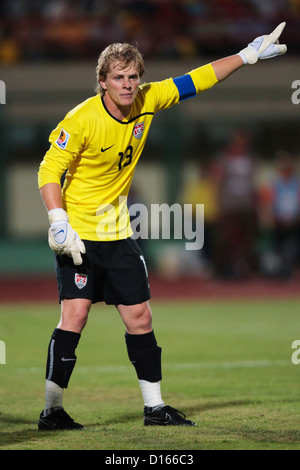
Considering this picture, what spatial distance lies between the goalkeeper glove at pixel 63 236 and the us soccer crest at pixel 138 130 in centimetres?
75

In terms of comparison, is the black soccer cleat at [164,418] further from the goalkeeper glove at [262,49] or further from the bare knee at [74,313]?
the goalkeeper glove at [262,49]

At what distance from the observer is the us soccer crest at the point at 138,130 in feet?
18.0

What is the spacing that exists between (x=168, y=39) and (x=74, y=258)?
16.2 m

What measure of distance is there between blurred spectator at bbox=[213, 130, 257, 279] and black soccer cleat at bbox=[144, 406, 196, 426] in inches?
Result: 386

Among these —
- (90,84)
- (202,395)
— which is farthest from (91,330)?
(90,84)

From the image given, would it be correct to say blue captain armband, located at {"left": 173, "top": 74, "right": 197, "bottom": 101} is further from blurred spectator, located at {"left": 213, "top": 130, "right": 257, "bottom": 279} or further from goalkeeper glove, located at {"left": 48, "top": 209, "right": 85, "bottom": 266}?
blurred spectator, located at {"left": 213, "top": 130, "right": 257, "bottom": 279}

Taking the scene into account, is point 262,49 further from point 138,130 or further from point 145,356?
point 145,356

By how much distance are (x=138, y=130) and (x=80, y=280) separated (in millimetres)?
1071

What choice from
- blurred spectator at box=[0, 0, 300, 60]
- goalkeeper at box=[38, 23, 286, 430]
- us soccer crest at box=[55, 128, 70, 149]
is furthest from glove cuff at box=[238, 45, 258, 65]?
blurred spectator at box=[0, 0, 300, 60]

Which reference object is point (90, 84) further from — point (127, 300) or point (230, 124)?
point (127, 300)

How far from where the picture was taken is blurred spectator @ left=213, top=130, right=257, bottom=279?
49.4 ft

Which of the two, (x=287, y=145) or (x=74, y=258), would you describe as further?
(x=287, y=145)

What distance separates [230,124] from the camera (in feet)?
64.0

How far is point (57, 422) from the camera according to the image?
17.4 feet
